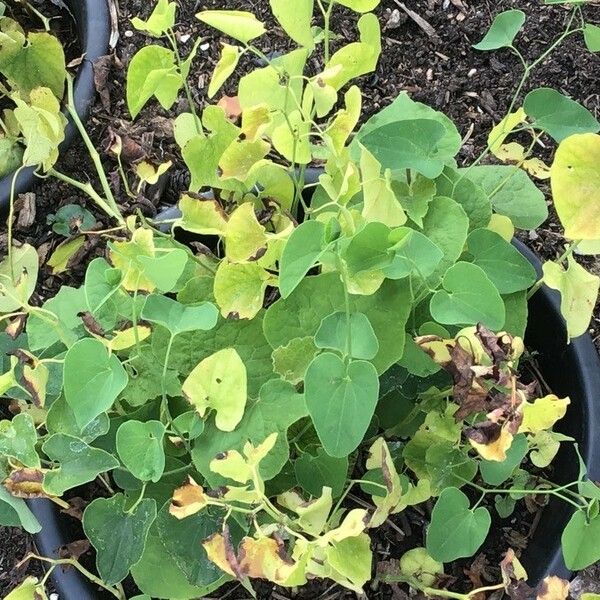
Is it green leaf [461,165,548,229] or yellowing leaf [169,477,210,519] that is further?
green leaf [461,165,548,229]

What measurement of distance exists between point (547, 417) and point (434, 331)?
0.16m

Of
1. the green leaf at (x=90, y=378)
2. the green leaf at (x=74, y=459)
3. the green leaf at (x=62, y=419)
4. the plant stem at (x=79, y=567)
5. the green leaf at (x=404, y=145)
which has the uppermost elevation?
the green leaf at (x=404, y=145)

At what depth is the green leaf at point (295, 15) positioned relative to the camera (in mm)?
849

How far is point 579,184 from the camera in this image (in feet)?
2.12

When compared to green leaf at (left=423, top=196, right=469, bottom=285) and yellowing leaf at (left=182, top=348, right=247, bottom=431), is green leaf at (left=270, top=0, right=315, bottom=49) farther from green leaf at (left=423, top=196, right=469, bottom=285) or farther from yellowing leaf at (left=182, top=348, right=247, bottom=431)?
yellowing leaf at (left=182, top=348, right=247, bottom=431)

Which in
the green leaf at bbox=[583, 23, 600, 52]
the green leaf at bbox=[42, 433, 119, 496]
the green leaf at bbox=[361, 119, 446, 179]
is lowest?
the green leaf at bbox=[42, 433, 119, 496]

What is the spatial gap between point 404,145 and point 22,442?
51 centimetres

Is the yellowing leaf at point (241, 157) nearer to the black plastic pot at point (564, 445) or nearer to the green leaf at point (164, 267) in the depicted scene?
the green leaf at point (164, 267)

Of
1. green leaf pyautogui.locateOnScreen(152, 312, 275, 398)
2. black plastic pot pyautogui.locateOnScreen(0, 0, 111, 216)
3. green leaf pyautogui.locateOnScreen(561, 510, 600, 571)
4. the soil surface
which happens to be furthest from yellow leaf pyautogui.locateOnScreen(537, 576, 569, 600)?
black plastic pot pyautogui.locateOnScreen(0, 0, 111, 216)

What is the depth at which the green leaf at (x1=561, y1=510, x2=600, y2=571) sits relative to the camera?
2.70 ft

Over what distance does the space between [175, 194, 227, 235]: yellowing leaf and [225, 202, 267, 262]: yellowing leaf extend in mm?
53

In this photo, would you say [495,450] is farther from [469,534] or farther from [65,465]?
[65,465]

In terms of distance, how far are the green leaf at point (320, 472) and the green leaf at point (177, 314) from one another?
20 centimetres

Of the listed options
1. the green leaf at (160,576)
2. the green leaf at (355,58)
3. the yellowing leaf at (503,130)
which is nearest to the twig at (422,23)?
the yellowing leaf at (503,130)
